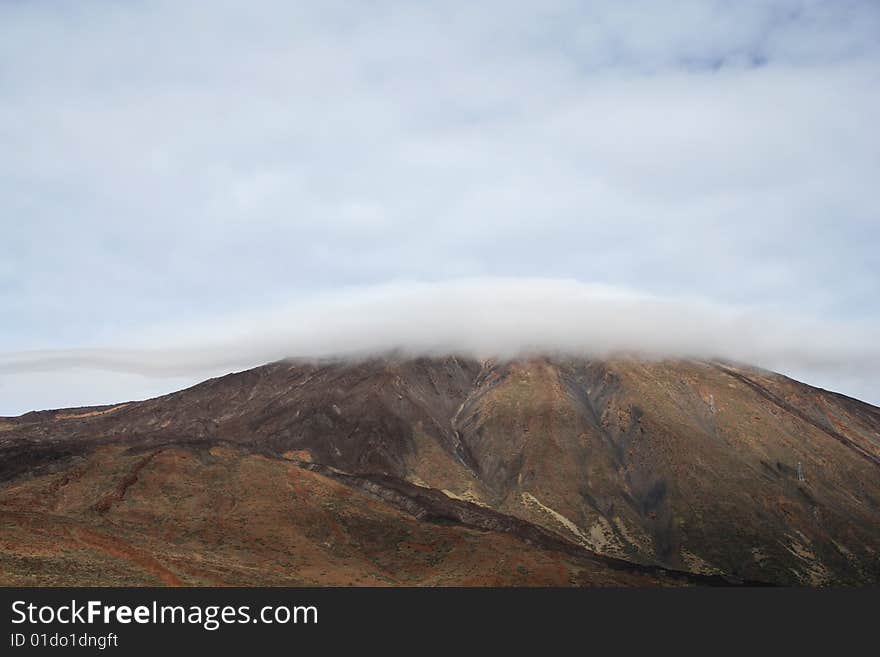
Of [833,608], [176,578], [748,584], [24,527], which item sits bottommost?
[748,584]

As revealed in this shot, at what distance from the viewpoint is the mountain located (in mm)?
78062

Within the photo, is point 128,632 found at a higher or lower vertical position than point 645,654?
higher

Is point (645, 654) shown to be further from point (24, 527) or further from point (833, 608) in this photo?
point (24, 527)

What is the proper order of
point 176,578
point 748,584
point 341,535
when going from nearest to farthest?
point 176,578 < point 341,535 < point 748,584

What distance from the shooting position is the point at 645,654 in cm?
4122

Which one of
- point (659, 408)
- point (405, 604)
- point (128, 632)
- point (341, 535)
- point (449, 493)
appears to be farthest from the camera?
point (659, 408)

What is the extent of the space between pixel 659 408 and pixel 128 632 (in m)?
169

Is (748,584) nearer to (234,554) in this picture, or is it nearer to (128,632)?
(234,554)

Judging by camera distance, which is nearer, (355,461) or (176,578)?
(176,578)

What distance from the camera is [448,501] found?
406ft

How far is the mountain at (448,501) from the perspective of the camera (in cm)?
7806

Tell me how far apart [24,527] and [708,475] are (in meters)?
141

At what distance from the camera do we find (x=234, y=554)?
259ft

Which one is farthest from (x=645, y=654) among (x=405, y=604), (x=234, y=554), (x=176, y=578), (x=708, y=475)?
(x=708, y=475)
